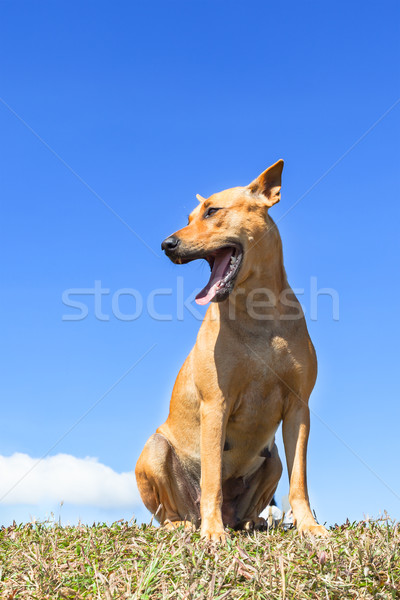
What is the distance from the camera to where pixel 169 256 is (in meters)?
5.84

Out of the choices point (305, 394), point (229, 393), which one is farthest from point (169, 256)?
point (305, 394)

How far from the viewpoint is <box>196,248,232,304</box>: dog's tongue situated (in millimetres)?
→ 5762

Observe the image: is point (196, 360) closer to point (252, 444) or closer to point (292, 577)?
point (252, 444)

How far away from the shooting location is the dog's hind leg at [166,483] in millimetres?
6398

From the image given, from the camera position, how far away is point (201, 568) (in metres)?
4.01

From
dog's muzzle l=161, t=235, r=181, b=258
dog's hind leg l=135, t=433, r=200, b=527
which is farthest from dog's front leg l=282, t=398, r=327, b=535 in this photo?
dog's muzzle l=161, t=235, r=181, b=258

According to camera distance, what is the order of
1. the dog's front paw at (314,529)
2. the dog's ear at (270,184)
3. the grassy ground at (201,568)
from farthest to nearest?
the dog's ear at (270,184) < the dog's front paw at (314,529) < the grassy ground at (201,568)

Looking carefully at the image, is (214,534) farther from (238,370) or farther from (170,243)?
(170,243)

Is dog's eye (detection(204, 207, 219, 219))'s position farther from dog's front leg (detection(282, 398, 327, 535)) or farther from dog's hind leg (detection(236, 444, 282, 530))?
dog's hind leg (detection(236, 444, 282, 530))

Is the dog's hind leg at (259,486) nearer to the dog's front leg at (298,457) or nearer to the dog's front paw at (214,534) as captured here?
the dog's front leg at (298,457)

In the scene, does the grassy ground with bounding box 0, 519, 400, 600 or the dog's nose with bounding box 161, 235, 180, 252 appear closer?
the grassy ground with bounding box 0, 519, 400, 600

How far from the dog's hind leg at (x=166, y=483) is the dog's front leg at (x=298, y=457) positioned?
116cm

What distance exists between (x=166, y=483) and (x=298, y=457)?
144cm

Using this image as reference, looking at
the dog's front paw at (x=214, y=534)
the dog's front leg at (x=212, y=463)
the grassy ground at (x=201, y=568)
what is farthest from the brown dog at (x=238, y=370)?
the grassy ground at (x=201, y=568)
